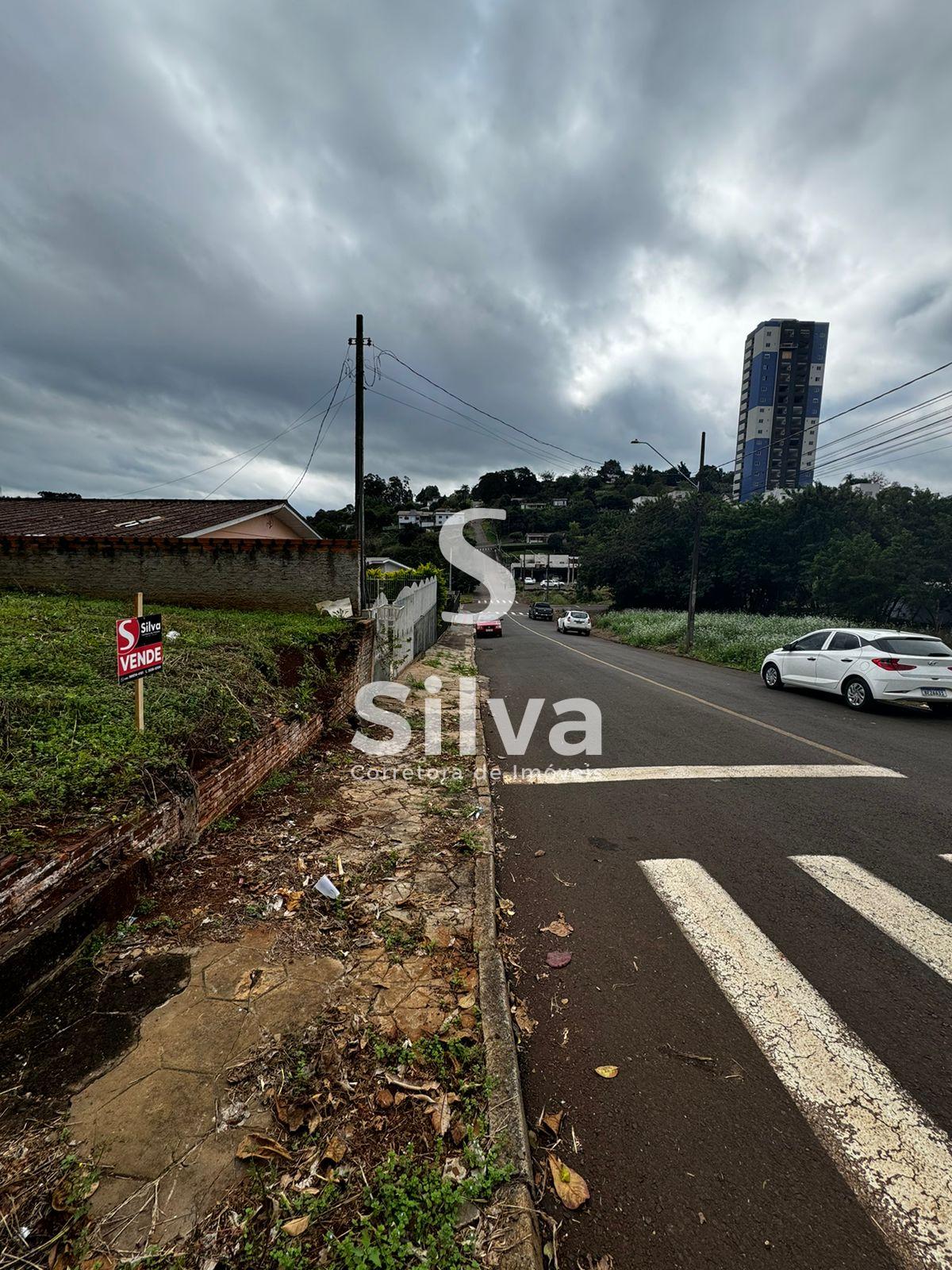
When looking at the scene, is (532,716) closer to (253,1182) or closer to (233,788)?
(233,788)

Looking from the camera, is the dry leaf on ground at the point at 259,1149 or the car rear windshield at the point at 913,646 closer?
the dry leaf on ground at the point at 259,1149

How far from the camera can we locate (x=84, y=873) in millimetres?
3121

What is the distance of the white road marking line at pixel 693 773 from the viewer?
21.1ft

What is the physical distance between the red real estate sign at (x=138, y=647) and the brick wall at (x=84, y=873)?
39.0 inches

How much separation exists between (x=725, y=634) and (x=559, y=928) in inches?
932

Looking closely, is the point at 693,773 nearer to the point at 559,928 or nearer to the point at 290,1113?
the point at 559,928

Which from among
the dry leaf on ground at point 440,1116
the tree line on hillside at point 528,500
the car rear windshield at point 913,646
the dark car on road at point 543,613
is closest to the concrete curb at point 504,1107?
the dry leaf on ground at point 440,1116

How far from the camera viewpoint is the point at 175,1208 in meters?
1.87

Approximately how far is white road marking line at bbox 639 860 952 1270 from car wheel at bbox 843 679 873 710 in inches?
334

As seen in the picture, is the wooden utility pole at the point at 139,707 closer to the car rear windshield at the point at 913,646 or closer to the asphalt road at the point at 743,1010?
the asphalt road at the point at 743,1010

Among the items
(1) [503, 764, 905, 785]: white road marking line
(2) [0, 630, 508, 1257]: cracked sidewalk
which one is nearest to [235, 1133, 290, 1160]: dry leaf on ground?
(2) [0, 630, 508, 1257]: cracked sidewalk

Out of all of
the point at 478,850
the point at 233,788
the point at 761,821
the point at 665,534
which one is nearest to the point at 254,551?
the point at 233,788

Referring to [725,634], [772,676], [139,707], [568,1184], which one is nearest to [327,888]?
[139,707]

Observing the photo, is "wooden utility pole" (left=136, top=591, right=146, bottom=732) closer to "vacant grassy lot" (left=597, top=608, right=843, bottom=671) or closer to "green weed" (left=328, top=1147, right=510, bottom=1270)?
"green weed" (left=328, top=1147, right=510, bottom=1270)
